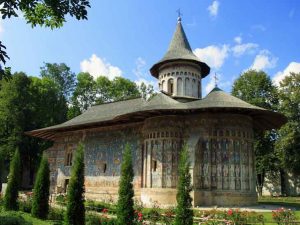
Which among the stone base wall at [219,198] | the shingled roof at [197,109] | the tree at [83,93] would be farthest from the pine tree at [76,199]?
the tree at [83,93]

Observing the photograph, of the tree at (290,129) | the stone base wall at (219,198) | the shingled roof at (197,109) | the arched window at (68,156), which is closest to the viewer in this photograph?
the stone base wall at (219,198)

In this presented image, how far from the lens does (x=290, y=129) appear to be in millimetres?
28828

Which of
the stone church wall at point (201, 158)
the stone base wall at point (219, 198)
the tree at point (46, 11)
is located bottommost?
the stone base wall at point (219, 198)

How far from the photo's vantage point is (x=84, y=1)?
21.9ft

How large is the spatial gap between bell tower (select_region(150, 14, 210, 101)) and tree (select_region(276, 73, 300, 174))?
35.1 feet

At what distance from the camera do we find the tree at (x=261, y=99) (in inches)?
1215

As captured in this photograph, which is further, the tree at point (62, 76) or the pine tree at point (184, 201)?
the tree at point (62, 76)

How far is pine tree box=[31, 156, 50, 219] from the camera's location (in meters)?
14.5

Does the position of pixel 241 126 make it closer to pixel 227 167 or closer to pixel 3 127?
pixel 227 167

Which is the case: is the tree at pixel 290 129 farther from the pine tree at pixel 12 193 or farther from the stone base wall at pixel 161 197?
the pine tree at pixel 12 193

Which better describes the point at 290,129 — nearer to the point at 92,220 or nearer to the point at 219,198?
the point at 219,198

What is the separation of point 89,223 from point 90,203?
352cm

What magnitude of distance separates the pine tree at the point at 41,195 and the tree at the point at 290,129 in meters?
20.1

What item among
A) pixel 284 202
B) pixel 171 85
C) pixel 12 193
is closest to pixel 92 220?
pixel 12 193
